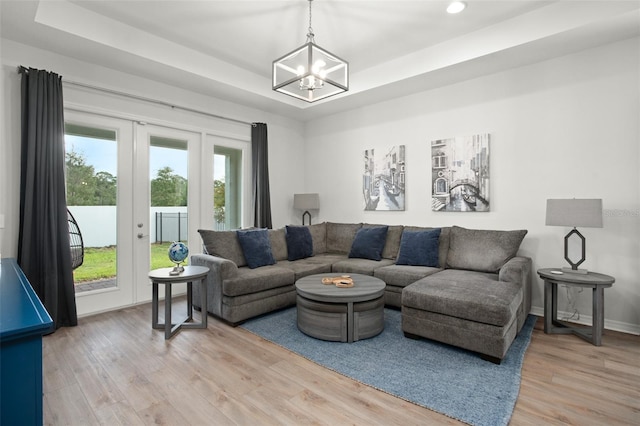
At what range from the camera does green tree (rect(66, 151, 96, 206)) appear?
3.47 meters

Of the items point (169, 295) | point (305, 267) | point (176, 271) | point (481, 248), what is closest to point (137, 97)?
point (176, 271)

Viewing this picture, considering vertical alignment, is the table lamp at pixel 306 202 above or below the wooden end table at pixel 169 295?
above

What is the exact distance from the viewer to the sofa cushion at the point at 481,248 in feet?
11.3

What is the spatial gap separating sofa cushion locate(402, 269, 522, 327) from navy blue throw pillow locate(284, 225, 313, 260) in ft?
6.16

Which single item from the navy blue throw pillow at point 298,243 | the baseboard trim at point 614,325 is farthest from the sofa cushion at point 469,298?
the navy blue throw pillow at point 298,243

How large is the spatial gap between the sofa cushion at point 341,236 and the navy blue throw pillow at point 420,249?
947 millimetres

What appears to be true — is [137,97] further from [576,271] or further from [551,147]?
[576,271]

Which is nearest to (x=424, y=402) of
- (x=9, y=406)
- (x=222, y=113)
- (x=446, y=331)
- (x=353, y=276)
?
(x=446, y=331)

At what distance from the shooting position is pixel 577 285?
9.15 ft

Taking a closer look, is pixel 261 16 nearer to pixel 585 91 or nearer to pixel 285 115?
pixel 285 115

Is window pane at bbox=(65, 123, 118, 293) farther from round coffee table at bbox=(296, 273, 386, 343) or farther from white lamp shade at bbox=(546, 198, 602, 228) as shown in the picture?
white lamp shade at bbox=(546, 198, 602, 228)

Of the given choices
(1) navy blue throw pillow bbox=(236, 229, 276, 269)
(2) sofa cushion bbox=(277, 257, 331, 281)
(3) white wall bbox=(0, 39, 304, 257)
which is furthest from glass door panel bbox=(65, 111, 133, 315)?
(2) sofa cushion bbox=(277, 257, 331, 281)

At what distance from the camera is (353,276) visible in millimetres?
3420

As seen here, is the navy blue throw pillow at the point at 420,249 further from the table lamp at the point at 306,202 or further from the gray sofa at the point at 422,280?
the table lamp at the point at 306,202
